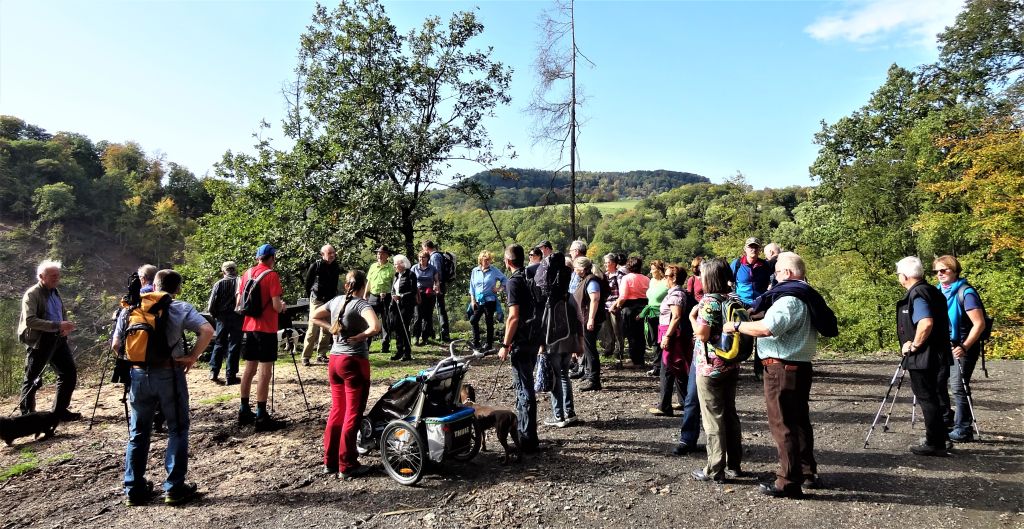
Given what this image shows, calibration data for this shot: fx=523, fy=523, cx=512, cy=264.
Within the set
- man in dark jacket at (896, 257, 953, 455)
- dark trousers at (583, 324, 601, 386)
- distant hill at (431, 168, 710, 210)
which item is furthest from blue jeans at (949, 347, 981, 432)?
distant hill at (431, 168, 710, 210)

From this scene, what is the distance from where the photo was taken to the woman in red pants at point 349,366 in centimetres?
458

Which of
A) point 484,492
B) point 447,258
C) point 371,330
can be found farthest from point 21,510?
point 447,258

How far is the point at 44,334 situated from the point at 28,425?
1.04 m

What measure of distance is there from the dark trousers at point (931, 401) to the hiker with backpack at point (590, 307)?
3716 mm

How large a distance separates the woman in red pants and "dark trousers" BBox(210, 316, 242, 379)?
439 centimetres

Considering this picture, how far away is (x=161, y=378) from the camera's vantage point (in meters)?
4.34

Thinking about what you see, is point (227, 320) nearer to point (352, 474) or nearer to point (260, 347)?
point (260, 347)

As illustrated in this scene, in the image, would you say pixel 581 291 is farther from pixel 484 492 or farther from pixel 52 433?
pixel 52 433

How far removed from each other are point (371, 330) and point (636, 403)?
13.5ft

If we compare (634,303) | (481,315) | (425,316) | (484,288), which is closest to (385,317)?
(425,316)

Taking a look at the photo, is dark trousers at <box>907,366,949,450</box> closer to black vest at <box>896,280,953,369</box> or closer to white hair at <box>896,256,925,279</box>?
black vest at <box>896,280,953,369</box>

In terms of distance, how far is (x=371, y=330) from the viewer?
4.50 meters

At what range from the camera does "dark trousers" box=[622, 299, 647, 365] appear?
904 centimetres

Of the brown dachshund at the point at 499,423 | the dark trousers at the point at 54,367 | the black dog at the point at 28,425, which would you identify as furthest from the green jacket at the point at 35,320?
the brown dachshund at the point at 499,423
